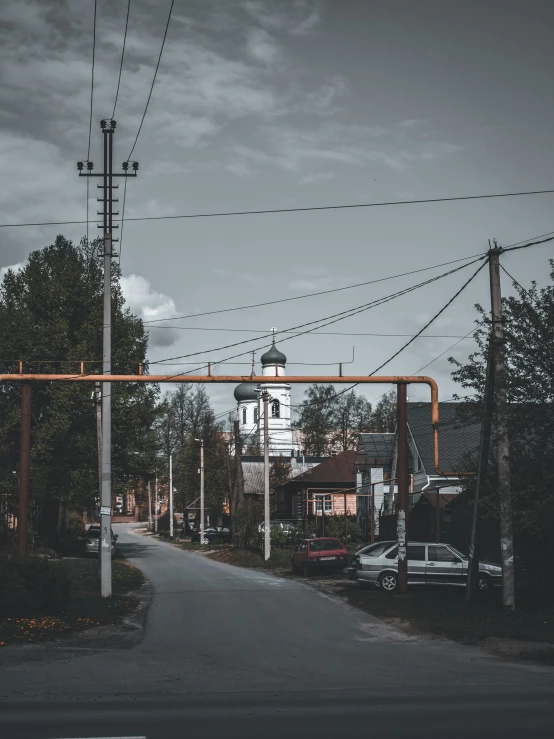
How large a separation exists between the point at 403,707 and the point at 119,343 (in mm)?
35521

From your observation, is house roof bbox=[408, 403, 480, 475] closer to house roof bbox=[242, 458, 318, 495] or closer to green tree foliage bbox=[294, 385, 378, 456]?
house roof bbox=[242, 458, 318, 495]

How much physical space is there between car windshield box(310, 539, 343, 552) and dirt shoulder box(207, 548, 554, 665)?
641 centimetres

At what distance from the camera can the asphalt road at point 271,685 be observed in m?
8.77

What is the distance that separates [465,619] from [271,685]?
781cm

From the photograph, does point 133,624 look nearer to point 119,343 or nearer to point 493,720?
point 493,720

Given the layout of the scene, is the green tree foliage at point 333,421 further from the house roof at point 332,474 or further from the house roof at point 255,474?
the house roof at point 332,474

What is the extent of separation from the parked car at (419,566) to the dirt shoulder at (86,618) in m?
6.92

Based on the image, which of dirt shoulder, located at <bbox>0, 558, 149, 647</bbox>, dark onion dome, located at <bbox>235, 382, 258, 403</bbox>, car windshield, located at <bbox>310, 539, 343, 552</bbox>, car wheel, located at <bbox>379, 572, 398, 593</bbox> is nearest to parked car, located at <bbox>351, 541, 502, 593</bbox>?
car wheel, located at <bbox>379, 572, 398, 593</bbox>

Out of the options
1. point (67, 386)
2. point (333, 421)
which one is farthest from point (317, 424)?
point (67, 386)

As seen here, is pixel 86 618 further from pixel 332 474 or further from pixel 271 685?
pixel 332 474

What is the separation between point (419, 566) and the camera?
26.8 m

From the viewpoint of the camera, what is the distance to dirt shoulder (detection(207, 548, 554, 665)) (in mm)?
15641

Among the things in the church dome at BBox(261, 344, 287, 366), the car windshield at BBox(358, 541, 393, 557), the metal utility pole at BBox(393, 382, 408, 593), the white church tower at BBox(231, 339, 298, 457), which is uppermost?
the church dome at BBox(261, 344, 287, 366)

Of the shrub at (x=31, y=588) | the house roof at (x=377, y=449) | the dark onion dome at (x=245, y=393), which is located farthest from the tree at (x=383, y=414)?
the shrub at (x=31, y=588)
